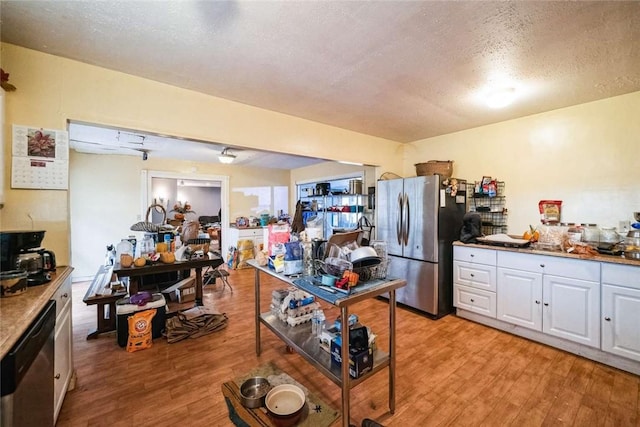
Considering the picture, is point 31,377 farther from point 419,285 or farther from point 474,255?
point 474,255

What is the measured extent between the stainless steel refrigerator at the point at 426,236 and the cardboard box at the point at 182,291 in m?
2.88

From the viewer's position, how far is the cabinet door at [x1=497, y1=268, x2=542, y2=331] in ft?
8.27

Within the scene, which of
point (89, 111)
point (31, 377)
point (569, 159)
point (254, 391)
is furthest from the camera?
point (569, 159)

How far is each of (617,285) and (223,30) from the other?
356 centimetres

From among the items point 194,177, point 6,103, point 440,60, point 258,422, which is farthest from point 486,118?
point 194,177

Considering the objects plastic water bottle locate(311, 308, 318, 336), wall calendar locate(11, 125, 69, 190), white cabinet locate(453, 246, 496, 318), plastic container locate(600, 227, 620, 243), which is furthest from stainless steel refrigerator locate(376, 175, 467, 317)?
wall calendar locate(11, 125, 69, 190)

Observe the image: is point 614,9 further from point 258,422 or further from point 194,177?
point 194,177

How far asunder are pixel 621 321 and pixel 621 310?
0.09 metres

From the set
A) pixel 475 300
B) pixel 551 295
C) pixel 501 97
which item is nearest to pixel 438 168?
pixel 501 97

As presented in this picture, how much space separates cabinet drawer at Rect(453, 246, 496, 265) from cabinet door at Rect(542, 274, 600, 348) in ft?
1.59

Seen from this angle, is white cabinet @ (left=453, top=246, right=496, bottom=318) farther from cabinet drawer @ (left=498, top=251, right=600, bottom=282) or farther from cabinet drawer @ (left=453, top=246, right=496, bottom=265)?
cabinet drawer @ (left=498, top=251, right=600, bottom=282)

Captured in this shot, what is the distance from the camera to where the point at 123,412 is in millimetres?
1683

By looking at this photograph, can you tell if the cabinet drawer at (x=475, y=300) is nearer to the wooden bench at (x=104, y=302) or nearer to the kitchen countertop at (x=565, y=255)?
the kitchen countertop at (x=565, y=255)

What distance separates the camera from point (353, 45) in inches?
66.5
